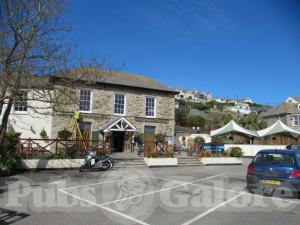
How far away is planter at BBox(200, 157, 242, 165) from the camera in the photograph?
22.7 meters

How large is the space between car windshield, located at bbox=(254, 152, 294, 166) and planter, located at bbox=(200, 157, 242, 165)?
11665 millimetres

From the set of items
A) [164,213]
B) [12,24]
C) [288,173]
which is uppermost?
[12,24]

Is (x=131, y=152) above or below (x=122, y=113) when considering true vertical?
below

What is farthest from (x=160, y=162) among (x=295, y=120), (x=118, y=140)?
(x=295, y=120)

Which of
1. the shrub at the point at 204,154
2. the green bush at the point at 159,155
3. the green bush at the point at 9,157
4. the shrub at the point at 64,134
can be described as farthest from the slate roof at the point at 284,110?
the green bush at the point at 9,157

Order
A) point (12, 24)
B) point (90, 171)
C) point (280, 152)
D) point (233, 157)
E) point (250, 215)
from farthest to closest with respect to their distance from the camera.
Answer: point (233, 157)
point (90, 171)
point (12, 24)
point (280, 152)
point (250, 215)

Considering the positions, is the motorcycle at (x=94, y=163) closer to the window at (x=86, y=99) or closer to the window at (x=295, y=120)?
the window at (x=86, y=99)

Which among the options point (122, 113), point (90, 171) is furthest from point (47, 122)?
point (90, 171)

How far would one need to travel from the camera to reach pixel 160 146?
22266mm

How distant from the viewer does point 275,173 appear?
10.1 meters

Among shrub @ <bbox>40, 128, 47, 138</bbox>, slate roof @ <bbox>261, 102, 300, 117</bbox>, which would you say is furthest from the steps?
slate roof @ <bbox>261, 102, 300, 117</bbox>

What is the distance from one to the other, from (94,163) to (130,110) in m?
11.6

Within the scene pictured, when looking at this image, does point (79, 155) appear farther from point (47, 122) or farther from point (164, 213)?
point (164, 213)

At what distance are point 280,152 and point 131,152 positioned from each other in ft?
55.9
